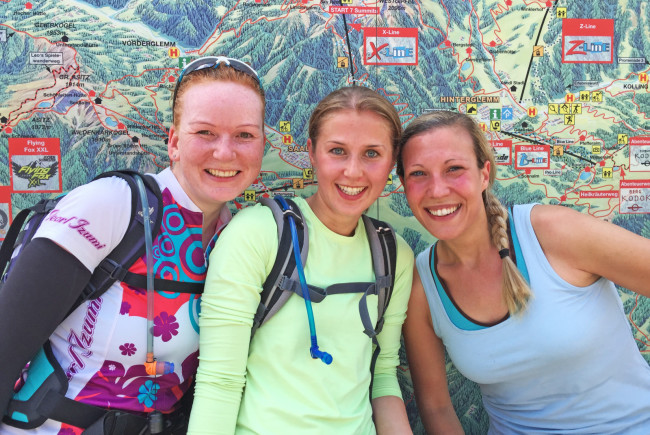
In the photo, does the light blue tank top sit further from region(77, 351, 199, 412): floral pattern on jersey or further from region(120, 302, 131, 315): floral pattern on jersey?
region(120, 302, 131, 315): floral pattern on jersey

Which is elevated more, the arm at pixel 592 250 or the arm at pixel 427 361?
the arm at pixel 592 250

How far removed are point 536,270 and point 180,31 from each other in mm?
2281

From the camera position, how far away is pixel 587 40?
108 inches

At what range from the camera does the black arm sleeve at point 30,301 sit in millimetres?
1547

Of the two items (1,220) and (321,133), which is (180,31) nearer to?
(321,133)

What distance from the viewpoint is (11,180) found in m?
2.49

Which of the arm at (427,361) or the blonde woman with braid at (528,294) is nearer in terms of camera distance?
the blonde woman with braid at (528,294)

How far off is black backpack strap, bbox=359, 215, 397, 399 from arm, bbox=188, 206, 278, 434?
1.70 ft

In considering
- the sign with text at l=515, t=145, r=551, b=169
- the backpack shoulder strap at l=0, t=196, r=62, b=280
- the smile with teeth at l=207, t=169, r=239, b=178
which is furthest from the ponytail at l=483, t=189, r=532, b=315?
the backpack shoulder strap at l=0, t=196, r=62, b=280

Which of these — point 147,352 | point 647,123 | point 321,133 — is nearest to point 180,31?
point 321,133

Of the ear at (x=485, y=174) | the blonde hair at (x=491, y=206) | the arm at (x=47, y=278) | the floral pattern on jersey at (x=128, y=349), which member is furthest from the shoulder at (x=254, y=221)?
the ear at (x=485, y=174)

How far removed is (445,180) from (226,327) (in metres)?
1.21

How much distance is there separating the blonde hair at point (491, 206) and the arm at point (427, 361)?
469 millimetres

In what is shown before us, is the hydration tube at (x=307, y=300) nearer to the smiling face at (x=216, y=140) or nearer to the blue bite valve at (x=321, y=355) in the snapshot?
the blue bite valve at (x=321, y=355)
